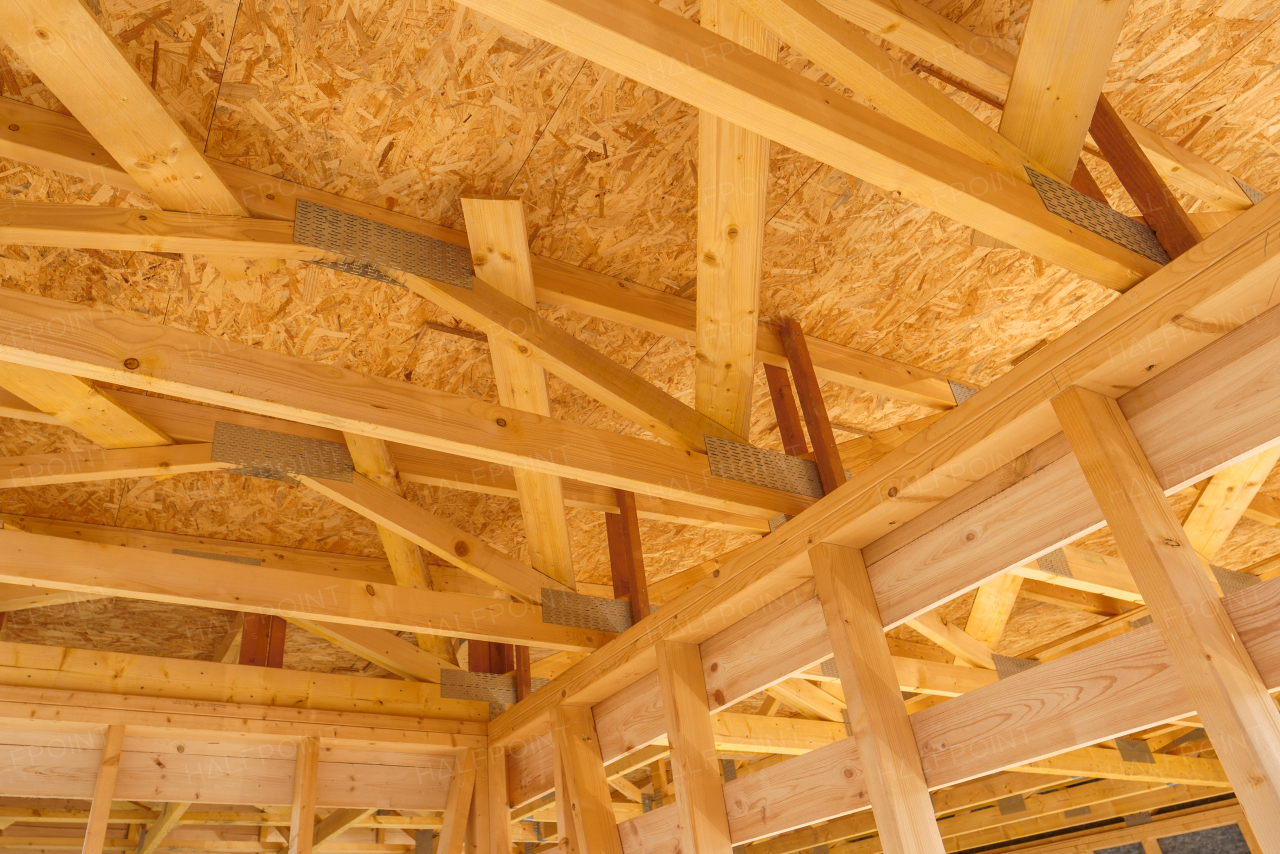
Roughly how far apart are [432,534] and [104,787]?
1766 millimetres

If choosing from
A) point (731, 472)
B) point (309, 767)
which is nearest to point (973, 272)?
point (731, 472)

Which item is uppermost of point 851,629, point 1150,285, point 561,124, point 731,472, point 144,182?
point 561,124

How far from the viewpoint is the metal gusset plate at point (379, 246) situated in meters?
3.18

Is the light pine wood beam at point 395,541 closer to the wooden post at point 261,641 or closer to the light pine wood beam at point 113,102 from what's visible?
the wooden post at point 261,641

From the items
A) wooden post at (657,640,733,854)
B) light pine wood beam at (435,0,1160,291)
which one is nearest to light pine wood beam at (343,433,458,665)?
wooden post at (657,640,733,854)

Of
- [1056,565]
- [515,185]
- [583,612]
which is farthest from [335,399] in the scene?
[1056,565]

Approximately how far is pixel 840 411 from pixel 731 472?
56.4 inches

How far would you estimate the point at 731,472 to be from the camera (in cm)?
347

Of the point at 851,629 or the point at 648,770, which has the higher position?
the point at 648,770

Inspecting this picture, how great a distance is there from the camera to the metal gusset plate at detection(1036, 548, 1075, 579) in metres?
4.18

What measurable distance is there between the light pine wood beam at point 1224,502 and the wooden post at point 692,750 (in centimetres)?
234

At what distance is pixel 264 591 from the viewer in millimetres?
3705

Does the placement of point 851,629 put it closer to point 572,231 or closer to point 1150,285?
point 1150,285

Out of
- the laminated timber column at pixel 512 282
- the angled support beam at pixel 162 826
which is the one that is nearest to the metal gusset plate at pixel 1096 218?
the laminated timber column at pixel 512 282
